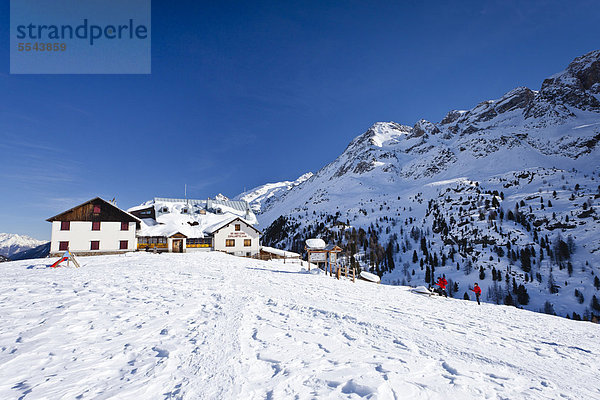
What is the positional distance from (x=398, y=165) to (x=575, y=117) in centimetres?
8477

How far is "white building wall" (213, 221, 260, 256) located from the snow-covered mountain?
109ft

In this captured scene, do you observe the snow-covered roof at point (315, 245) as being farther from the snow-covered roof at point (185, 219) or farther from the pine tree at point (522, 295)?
the pine tree at point (522, 295)

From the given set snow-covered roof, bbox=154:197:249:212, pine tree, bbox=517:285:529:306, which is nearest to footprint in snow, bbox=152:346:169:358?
pine tree, bbox=517:285:529:306

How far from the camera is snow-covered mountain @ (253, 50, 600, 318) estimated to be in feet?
149

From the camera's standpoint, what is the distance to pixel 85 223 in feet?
101

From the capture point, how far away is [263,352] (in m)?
5.55

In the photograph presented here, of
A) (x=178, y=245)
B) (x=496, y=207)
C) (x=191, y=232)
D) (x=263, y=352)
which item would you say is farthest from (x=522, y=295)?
(x=178, y=245)

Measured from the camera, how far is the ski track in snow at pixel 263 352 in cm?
415

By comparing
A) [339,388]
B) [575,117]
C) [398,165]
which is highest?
[575,117]

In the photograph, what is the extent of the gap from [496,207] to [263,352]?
8410 centimetres

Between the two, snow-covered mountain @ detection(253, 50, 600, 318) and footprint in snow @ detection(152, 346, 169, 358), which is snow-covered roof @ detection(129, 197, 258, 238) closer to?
footprint in snow @ detection(152, 346, 169, 358)

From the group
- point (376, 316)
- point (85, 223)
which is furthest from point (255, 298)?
point (85, 223)

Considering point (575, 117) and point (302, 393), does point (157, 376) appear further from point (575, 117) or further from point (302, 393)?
point (575, 117)

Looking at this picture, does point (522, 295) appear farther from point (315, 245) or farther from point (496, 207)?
point (315, 245)
